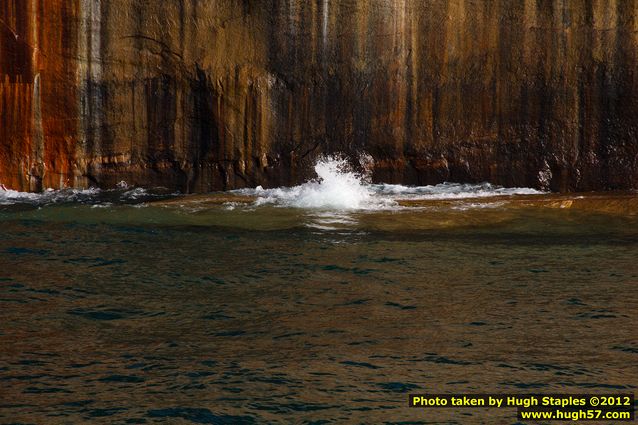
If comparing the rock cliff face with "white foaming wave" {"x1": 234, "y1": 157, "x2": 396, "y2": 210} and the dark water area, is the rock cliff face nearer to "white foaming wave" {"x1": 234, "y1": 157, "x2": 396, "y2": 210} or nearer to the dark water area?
"white foaming wave" {"x1": 234, "y1": 157, "x2": 396, "y2": 210}

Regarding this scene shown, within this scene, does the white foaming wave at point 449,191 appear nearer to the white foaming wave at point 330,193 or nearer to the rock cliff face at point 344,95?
the rock cliff face at point 344,95

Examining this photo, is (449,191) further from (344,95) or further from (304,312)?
(304,312)

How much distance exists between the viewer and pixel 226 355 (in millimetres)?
5195

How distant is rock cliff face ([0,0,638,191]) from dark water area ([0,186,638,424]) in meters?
1.52

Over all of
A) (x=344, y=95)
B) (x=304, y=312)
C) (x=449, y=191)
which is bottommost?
(x=304, y=312)

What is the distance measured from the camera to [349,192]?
35.6ft

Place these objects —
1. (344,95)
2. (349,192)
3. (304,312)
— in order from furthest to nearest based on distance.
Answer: (344,95)
(349,192)
(304,312)

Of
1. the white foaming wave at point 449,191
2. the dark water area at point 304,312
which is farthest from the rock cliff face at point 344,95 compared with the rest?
the dark water area at point 304,312

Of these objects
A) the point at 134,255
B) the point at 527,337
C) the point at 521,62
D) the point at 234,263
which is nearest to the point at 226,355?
the point at 527,337

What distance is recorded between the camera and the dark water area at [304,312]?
4.62 m

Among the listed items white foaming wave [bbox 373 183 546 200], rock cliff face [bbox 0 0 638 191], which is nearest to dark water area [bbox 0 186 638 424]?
white foaming wave [bbox 373 183 546 200]

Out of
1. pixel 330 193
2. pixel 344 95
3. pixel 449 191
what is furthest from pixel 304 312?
pixel 344 95

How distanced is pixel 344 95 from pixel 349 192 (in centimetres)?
120

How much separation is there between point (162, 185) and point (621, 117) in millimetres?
5380
